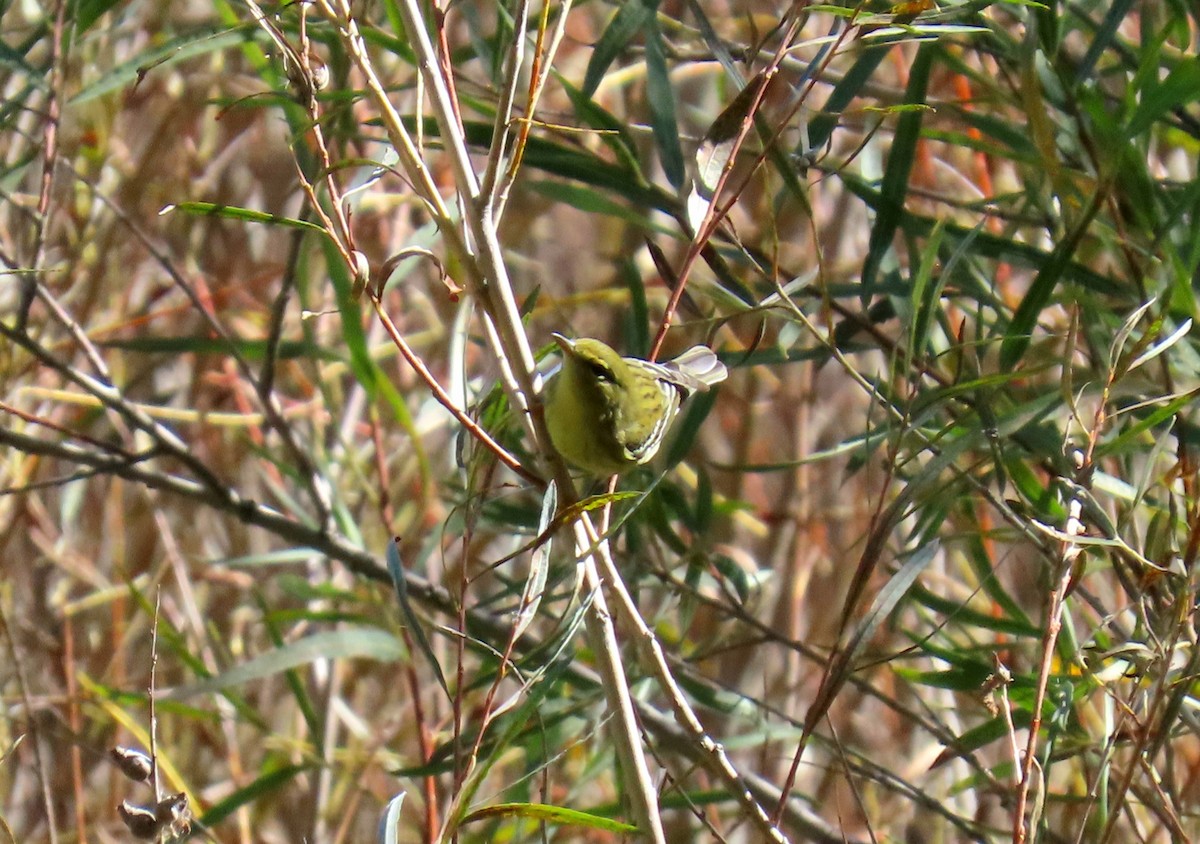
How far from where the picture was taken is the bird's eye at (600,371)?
1.85 meters

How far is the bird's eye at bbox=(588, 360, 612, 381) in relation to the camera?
6.08 feet

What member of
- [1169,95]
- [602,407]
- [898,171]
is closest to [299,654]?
[602,407]

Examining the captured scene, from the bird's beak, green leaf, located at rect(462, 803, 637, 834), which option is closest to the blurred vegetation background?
green leaf, located at rect(462, 803, 637, 834)

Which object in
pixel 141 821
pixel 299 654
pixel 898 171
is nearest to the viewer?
pixel 141 821

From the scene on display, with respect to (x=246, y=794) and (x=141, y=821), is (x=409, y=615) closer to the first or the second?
(x=141, y=821)

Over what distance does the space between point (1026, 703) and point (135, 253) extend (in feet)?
8.45

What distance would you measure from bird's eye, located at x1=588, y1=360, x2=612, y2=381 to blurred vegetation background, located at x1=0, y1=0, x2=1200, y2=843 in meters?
0.08

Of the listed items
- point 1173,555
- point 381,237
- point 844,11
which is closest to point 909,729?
point 381,237

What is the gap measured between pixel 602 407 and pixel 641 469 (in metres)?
0.21

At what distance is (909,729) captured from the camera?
3324mm

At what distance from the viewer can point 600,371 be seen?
1867 mm

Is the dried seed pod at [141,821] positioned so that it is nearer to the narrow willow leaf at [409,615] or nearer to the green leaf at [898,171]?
the narrow willow leaf at [409,615]

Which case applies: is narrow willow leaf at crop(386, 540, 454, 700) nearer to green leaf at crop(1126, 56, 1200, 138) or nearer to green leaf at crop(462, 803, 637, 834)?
green leaf at crop(462, 803, 637, 834)

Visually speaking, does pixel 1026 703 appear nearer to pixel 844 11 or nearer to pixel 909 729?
pixel 844 11
